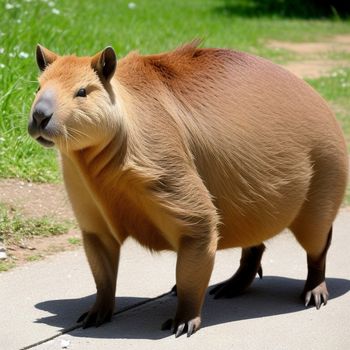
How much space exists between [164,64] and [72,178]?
829mm

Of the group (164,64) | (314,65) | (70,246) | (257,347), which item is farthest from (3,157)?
(314,65)

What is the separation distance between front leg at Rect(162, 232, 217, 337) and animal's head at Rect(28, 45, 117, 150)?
0.74m

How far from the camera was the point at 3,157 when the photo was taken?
7645mm

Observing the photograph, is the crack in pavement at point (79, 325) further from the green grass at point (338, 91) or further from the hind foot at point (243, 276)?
the green grass at point (338, 91)

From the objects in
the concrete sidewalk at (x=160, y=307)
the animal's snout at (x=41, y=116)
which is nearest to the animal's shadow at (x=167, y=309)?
the concrete sidewalk at (x=160, y=307)

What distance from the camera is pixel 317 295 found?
5.48 meters

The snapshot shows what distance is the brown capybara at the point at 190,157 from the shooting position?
4723 millimetres

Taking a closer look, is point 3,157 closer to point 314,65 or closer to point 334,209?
point 334,209

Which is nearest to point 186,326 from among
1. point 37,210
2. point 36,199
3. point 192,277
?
point 192,277

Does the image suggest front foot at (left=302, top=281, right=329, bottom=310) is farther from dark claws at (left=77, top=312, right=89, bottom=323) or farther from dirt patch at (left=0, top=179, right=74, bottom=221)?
dirt patch at (left=0, top=179, right=74, bottom=221)

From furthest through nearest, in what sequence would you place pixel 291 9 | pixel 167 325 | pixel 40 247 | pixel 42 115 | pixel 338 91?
1. pixel 291 9
2. pixel 338 91
3. pixel 40 247
4. pixel 167 325
5. pixel 42 115

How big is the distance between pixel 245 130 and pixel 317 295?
107 cm

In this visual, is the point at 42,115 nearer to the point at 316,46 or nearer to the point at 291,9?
the point at 316,46

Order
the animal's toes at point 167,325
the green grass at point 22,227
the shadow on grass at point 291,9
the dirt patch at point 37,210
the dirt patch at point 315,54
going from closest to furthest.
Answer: the animal's toes at point 167,325 < the dirt patch at point 37,210 < the green grass at point 22,227 < the dirt patch at point 315,54 < the shadow on grass at point 291,9
